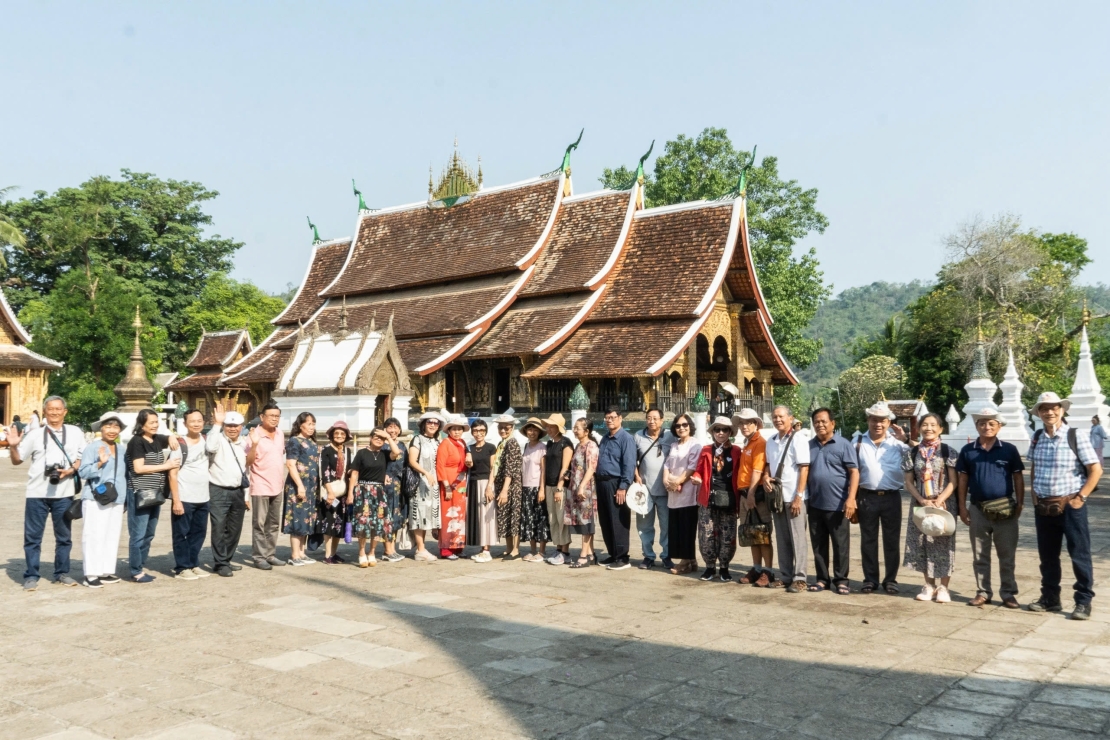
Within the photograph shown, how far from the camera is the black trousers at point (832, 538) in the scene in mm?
7211

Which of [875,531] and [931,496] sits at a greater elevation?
[931,496]

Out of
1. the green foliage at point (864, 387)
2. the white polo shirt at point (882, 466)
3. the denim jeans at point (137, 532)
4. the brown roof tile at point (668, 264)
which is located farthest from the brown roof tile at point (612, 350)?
the green foliage at point (864, 387)

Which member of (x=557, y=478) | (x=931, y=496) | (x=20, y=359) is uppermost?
(x=20, y=359)

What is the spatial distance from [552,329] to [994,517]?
A: 608 inches

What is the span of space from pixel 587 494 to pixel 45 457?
182 inches

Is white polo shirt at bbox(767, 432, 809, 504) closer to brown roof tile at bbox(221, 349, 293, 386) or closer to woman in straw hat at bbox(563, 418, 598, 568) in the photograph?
woman in straw hat at bbox(563, 418, 598, 568)

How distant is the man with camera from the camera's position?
7.22 m

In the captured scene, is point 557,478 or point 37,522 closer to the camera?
point 37,522

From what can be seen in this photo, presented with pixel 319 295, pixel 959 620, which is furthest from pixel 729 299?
pixel 959 620

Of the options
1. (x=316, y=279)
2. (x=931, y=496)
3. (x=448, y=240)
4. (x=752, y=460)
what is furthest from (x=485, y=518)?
(x=316, y=279)

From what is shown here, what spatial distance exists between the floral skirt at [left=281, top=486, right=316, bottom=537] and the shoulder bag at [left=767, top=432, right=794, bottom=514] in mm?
4296

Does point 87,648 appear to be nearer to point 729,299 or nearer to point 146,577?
point 146,577

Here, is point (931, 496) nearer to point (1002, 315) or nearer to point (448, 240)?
point (448, 240)

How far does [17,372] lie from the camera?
100 ft
